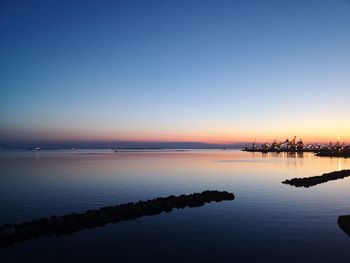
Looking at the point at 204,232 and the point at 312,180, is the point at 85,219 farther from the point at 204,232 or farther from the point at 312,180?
the point at 312,180

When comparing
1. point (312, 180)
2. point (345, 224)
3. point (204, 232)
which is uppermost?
point (345, 224)

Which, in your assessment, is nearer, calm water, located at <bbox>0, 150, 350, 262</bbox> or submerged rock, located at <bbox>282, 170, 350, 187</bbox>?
calm water, located at <bbox>0, 150, 350, 262</bbox>

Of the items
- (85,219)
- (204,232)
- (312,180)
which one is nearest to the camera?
(204,232)

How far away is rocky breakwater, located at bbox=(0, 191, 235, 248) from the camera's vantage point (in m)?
19.5

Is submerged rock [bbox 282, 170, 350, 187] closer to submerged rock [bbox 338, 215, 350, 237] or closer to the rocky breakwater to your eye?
the rocky breakwater

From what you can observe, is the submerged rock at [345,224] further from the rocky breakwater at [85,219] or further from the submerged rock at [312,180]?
the submerged rock at [312,180]

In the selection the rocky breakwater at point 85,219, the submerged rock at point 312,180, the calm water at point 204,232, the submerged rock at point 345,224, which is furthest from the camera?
the submerged rock at point 312,180

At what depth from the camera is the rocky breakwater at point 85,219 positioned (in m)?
19.5

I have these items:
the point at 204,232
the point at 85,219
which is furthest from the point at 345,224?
the point at 85,219

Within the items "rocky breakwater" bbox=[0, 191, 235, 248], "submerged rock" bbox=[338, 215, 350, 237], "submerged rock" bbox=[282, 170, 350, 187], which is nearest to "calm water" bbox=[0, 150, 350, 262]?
"submerged rock" bbox=[338, 215, 350, 237]

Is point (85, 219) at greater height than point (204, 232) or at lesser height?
greater

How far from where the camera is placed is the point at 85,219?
75.5 ft

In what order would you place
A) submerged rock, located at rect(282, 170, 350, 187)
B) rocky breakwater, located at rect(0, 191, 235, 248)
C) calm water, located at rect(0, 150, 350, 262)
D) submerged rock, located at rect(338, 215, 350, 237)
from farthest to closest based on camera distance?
1. submerged rock, located at rect(282, 170, 350, 187)
2. submerged rock, located at rect(338, 215, 350, 237)
3. rocky breakwater, located at rect(0, 191, 235, 248)
4. calm water, located at rect(0, 150, 350, 262)

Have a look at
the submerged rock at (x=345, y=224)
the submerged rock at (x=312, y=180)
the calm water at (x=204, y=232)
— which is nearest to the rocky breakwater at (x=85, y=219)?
the calm water at (x=204, y=232)
